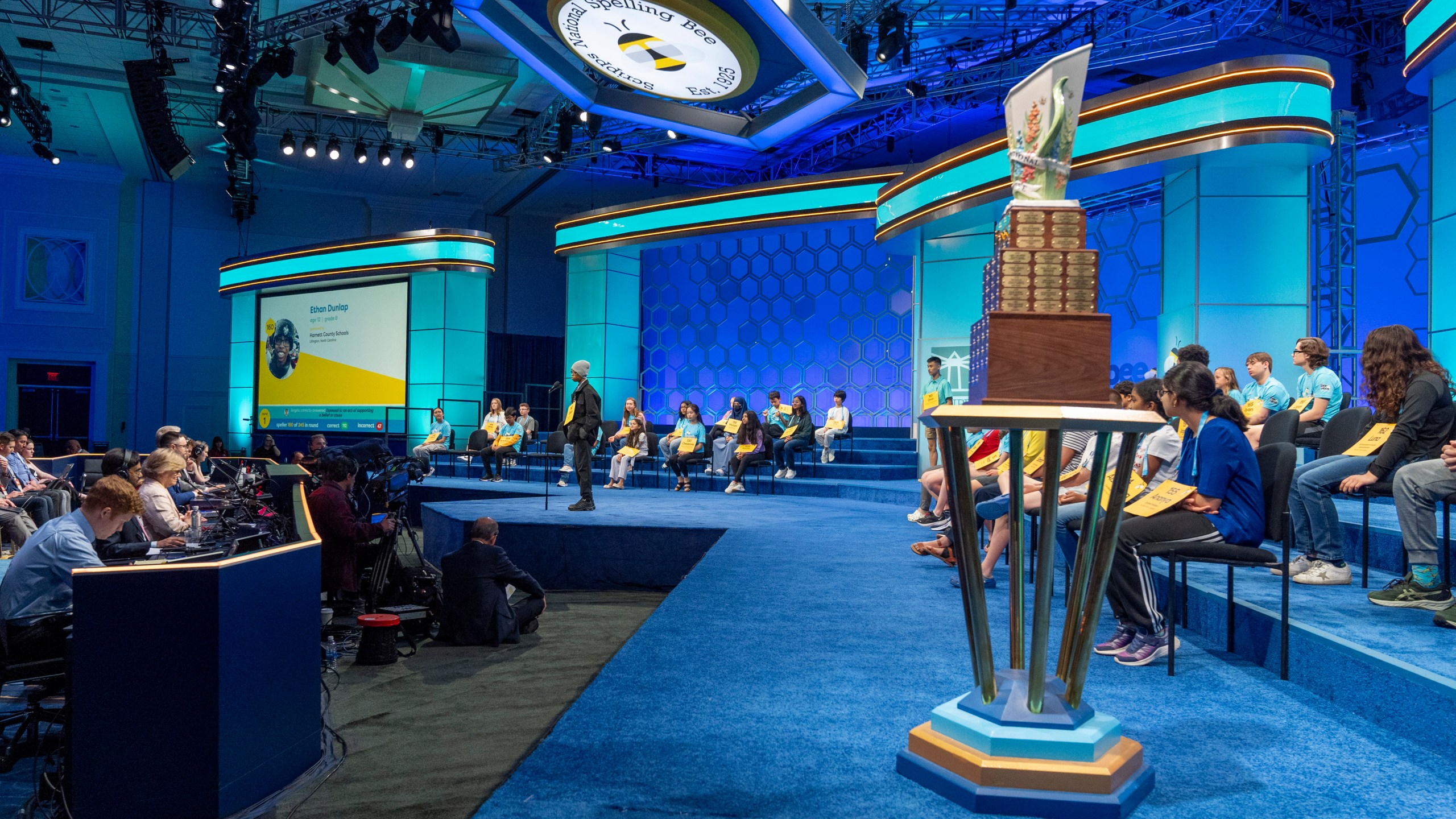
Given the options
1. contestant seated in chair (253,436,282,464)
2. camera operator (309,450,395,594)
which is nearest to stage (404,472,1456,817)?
camera operator (309,450,395,594)

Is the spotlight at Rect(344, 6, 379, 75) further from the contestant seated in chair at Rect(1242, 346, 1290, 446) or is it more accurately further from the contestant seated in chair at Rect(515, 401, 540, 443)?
the contestant seated in chair at Rect(1242, 346, 1290, 446)

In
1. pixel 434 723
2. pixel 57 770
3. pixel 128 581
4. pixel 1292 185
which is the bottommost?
pixel 434 723

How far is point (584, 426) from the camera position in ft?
24.9

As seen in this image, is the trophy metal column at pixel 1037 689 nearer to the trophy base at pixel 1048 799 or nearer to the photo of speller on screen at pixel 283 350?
the trophy base at pixel 1048 799

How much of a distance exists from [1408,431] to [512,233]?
15631 mm

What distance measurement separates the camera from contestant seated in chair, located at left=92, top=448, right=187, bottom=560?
362cm

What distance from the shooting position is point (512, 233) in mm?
17125

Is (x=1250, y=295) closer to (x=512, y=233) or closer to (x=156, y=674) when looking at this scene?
(x=156, y=674)

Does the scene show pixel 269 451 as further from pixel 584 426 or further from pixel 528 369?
pixel 584 426

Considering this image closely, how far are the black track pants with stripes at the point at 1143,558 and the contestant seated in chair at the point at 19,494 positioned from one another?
7.67m

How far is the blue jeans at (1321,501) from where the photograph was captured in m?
3.68

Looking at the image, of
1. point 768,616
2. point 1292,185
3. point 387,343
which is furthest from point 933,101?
point 768,616

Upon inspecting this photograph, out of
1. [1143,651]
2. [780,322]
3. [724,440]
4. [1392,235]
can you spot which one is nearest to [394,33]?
[724,440]

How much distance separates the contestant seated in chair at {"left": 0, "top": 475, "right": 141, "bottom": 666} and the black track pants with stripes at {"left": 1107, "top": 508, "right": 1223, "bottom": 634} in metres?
3.47
